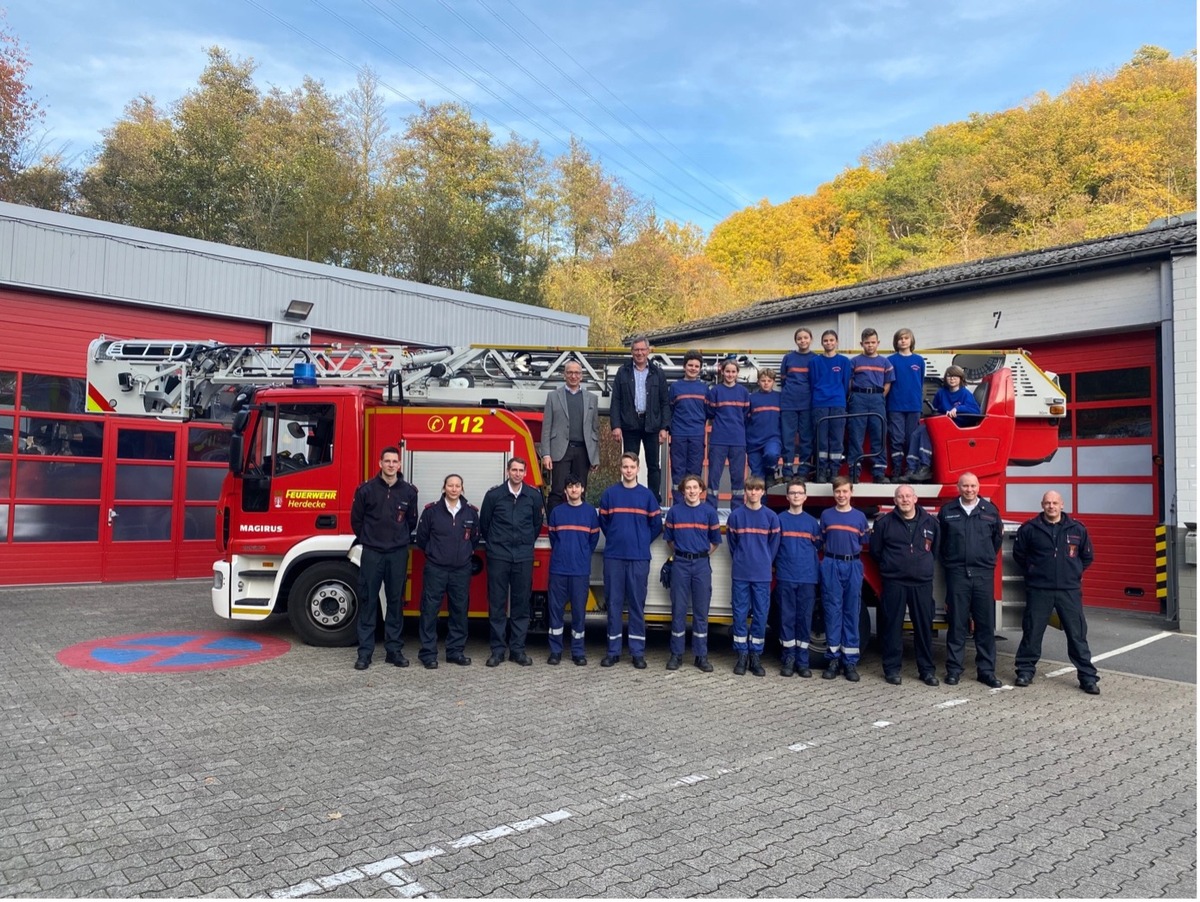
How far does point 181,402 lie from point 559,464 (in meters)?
4.04

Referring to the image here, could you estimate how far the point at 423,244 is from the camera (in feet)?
96.0

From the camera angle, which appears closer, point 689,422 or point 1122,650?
point 689,422

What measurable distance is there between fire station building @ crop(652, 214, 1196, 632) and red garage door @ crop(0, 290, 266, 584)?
10849mm

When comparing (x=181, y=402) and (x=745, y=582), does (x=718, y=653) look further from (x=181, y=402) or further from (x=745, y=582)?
(x=181, y=402)

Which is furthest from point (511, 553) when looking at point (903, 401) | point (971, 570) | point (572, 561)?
point (971, 570)

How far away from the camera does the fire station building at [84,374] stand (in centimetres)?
1232

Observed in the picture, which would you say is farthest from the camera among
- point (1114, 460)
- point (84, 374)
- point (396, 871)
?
point (84, 374)

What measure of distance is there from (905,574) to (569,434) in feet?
10.8

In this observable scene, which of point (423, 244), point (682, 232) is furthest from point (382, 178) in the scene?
point (682, 232)

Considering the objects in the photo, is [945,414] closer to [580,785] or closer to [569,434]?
[569,434]

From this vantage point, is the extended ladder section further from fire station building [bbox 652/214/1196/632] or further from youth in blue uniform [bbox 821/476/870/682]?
fire station building [bbox 652/214/1196/632]

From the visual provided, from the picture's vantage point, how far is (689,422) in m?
8.54

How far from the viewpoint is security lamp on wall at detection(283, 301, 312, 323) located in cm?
1462

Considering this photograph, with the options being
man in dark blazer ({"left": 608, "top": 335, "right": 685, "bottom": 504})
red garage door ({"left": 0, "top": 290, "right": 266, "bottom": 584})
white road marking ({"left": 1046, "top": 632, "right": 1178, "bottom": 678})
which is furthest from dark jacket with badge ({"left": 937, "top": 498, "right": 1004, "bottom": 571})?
red garage door ({"left": 0, "top": 290, "right": 266, "bottom": 584})
